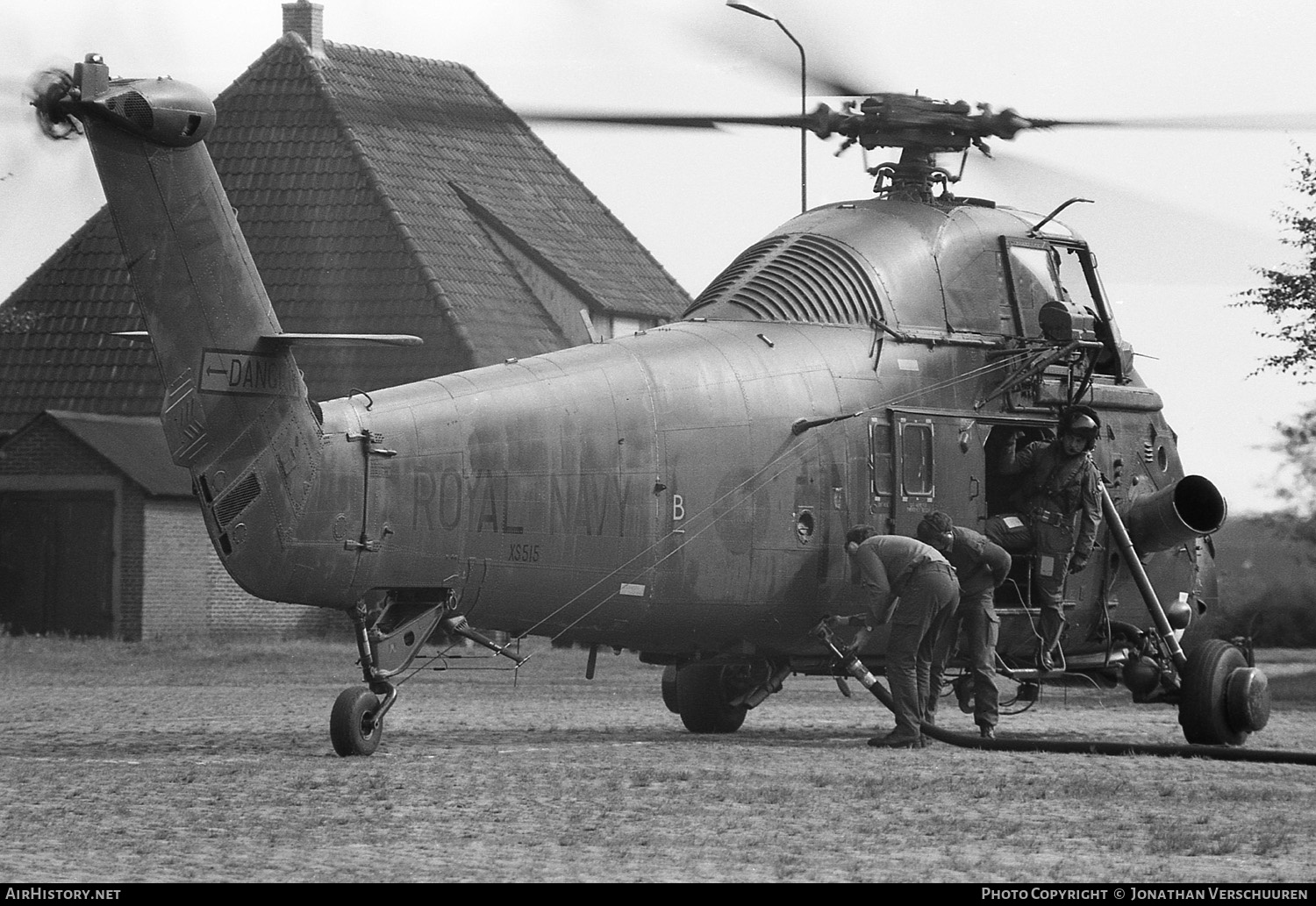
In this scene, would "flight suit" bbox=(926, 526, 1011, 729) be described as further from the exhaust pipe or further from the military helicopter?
the exhaust pipe

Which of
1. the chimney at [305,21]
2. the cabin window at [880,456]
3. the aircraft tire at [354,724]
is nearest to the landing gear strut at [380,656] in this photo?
the aircraft tire at [354,724]

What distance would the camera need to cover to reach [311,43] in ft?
144

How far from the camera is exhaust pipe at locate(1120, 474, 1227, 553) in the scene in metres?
18.9

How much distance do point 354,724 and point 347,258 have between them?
87.4ft

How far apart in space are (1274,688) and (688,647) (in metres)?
15.2

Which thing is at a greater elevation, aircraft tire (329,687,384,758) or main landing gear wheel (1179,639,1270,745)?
aircraft tire (329,687,384,758)

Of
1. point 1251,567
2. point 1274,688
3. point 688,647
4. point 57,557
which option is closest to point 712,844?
point 688,647

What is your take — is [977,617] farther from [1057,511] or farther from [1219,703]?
[1219,703]

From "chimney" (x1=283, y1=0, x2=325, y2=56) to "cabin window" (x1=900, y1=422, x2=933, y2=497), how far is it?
95.1ft

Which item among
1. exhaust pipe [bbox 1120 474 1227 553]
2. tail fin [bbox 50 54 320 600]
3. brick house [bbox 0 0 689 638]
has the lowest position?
brick house [bbox 0 0 689 638]

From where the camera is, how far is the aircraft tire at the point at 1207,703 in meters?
18.0

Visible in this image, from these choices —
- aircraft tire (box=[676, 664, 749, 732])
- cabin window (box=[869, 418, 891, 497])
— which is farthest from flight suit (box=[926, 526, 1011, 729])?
aircraft tire (box=[676, 664, 749, 732])

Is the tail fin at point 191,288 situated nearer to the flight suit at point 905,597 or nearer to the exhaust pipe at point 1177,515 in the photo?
the flight suit at point 905,597

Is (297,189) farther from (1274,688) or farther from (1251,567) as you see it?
(1251,567)
